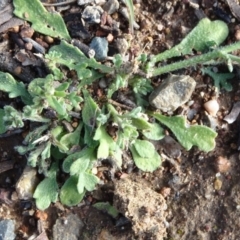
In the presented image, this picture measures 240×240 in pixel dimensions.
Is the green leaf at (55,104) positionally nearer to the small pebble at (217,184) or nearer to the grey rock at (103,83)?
the grey rock at (103,83)

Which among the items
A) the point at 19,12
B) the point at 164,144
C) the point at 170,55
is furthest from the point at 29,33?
the point at 164,144

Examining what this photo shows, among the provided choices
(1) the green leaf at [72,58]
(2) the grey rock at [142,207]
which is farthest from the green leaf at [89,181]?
(1) the green leaf at [72,58]

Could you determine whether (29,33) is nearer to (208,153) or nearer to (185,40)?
(185,40)

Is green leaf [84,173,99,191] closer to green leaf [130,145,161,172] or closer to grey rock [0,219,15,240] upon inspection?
green leaf [130,145,161,172]

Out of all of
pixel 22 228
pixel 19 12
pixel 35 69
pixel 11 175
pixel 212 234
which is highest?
pixel 19 12

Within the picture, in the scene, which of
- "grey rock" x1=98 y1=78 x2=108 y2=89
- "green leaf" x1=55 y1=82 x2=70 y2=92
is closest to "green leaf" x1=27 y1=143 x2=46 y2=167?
"green leaf" x1=55 y1=82 x2=70 y2=92
